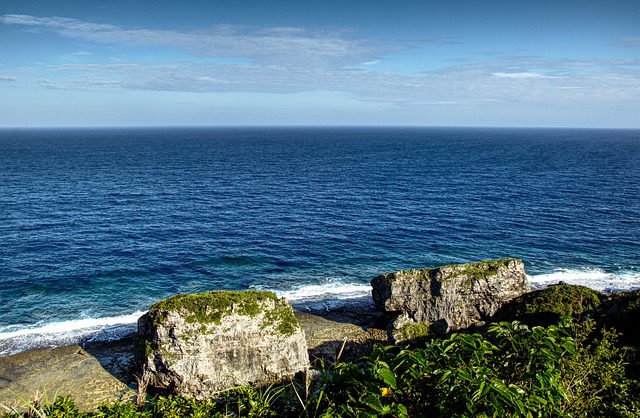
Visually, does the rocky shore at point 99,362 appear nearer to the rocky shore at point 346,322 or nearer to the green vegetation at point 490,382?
the rocky shore at point 346,322

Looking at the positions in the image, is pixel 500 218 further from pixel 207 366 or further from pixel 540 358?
pixel 540 358

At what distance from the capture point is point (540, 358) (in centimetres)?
1024

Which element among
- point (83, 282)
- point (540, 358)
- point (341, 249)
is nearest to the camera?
point (540, 358)

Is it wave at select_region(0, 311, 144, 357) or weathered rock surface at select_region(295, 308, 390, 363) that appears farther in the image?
wave at select_region(0, 311, 144, 357)

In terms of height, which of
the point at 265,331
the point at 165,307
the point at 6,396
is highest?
the point at 165,307

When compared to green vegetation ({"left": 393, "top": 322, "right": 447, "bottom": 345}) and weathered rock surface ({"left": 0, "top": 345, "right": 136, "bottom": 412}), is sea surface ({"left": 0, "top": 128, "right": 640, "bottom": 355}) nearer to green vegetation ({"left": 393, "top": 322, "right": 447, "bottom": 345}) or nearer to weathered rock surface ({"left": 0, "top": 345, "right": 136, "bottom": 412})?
weathered rock surface ({"left": 0, "top": 345, "right": 136, "bottom": 412})

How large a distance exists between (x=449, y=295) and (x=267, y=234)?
3697 centimetres

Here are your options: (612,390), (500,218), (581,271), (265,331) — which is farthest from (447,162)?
(612,390)

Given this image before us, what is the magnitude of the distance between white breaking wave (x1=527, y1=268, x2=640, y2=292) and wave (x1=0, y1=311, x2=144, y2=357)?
46.5 meters

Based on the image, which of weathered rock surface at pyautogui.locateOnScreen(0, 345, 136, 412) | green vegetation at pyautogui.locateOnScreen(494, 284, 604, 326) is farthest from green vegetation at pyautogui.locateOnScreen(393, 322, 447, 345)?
weathered rock surface at pyautogui.locateOnScreen(0, 345, 136, 412)

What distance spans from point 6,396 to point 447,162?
153170 millimetres

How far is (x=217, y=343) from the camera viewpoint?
31.7m

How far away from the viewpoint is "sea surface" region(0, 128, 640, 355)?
49.8m

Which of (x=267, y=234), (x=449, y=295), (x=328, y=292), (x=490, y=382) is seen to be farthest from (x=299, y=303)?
(x=490, y=382)
